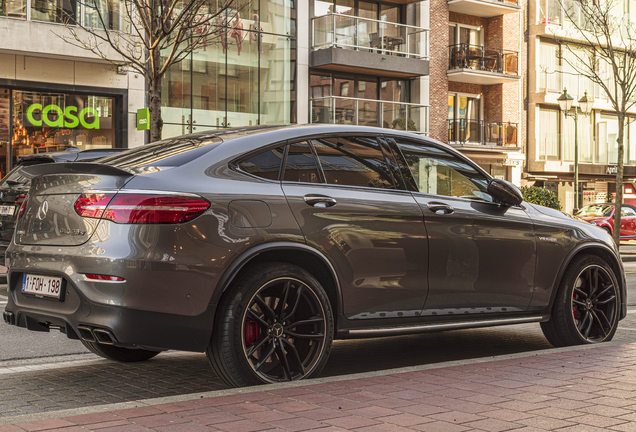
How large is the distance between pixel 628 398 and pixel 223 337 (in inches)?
87.1

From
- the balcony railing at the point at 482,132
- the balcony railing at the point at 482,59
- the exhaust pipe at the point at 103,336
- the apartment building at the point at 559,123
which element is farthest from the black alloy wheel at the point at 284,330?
the apartment building at the point at 559,123

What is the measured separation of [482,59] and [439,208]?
29.8 metres

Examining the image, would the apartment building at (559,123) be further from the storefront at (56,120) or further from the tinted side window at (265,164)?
the tinted side window at (265,164)

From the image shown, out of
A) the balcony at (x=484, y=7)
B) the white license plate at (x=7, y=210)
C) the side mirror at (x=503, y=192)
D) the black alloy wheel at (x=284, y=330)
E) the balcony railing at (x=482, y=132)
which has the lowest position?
the black alloy wheel at (x=284, y=330)

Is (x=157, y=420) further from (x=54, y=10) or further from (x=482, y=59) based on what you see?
(x=482, y=59)

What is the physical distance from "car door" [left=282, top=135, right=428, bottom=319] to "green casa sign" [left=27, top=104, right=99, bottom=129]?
17170 mm

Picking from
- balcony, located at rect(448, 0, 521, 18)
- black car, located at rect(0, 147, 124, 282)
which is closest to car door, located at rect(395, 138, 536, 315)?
black car, located at rect(0, 147, 124, 282)

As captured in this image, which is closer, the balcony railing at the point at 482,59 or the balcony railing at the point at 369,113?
the balcony railing at the point at 369,113

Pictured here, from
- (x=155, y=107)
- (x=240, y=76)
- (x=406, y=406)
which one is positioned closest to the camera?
(x=406, y=406)

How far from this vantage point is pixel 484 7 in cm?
3394

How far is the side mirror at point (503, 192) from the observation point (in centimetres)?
587

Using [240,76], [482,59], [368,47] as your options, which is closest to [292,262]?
[240,76]

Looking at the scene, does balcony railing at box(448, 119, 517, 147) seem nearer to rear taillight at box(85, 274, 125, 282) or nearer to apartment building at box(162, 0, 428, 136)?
Result: apartment building at box(162, 0, 428, 136)

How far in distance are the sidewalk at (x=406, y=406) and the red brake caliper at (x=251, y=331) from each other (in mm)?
354
